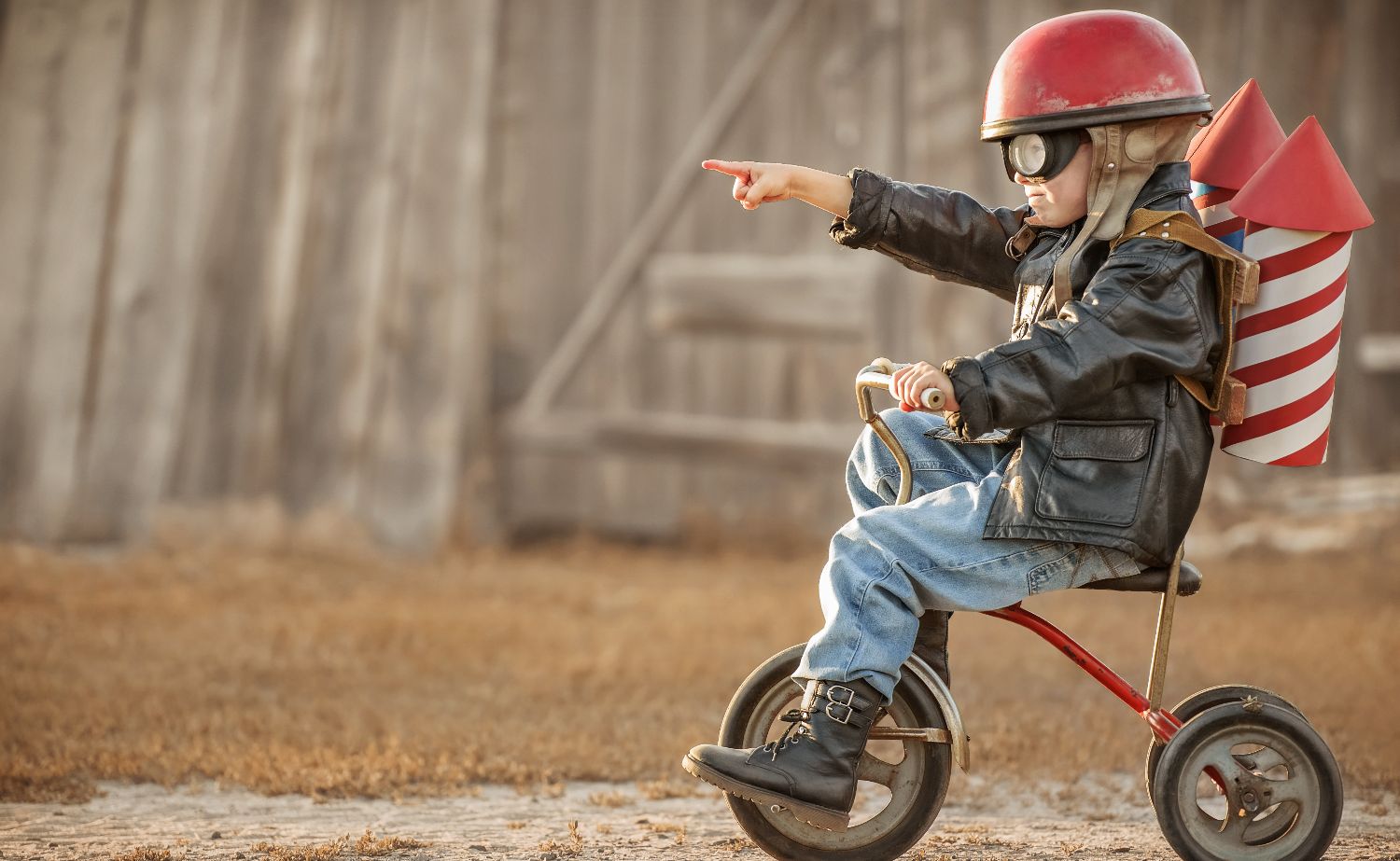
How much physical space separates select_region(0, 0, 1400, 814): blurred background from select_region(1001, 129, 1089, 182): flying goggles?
11.4 ft

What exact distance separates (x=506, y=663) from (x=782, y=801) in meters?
2.38

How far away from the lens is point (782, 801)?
2.50 meters

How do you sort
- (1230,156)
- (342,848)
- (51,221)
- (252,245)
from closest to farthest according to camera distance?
(1230,156)
(342,848)
(51,221)
(252,245)

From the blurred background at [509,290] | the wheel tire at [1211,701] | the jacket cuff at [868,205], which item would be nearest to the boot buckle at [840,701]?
the wheel tire at [1211,701]

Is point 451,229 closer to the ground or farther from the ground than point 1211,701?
farther from the ground

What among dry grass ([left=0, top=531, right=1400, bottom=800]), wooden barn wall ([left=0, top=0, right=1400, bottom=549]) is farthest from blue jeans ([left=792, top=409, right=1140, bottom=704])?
wooden barn wall ([left=0, top=0, right=1400, bottom=549])

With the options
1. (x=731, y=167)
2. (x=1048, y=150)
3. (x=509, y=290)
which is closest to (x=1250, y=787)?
(x=1048, y=150)

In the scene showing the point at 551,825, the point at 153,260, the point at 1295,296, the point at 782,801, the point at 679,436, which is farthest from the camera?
the point at 679,436

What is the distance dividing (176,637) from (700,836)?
2579mm

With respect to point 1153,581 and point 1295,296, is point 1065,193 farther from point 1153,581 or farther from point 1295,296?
point 1153,581

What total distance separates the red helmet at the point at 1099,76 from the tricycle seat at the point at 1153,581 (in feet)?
2.57

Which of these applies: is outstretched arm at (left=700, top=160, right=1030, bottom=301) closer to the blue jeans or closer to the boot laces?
the blue jeans

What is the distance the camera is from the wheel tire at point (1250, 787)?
2617 millimetres

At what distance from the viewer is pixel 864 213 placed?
289cm
